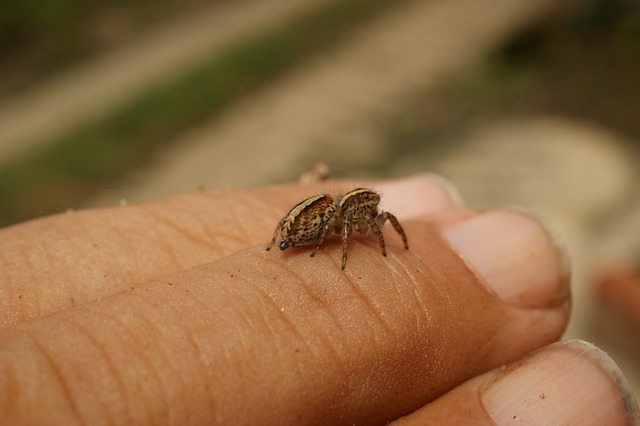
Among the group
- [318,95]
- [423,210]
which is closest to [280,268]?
[423,210]

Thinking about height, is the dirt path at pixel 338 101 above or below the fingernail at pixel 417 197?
above

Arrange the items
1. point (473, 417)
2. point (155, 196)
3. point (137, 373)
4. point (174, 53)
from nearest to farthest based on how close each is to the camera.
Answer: point (137, 373) → point (473, 417) → point (155, 196) → point (174, 53)

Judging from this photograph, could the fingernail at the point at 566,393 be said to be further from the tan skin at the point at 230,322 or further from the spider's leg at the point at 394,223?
the spider's leg at the point at 394,223

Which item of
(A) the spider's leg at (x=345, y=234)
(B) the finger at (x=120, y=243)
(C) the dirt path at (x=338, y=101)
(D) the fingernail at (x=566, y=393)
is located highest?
(C) the dirt path at (x=338, y=101)

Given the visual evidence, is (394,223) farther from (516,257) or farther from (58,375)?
(58,375)

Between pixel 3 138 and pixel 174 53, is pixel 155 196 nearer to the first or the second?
pixel 3 138

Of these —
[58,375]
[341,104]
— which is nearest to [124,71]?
[341,104]

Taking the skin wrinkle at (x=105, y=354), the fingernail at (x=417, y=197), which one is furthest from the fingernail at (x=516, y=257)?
the skin wrinkle at (x=105, y=354)
